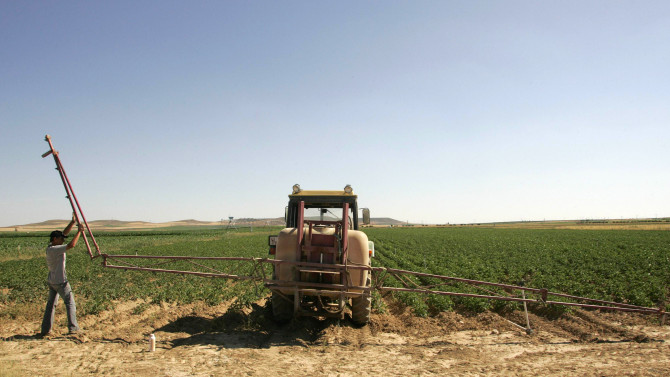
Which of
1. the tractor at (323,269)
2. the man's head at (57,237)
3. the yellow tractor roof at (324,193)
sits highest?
the yellow tractor roof at (324,193)

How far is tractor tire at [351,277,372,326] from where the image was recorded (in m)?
7.98

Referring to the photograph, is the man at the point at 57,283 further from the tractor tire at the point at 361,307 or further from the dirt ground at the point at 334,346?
the tractor tire at the point at 361,307

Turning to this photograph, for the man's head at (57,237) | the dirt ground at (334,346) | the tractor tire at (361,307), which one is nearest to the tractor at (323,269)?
the tractor tire at (361,307)

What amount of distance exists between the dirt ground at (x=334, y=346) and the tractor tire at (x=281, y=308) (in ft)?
0.72

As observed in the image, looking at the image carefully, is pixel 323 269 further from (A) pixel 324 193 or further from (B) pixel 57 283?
(B) pixel 57 283

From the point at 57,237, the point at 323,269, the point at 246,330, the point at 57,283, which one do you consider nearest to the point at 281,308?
the point at 246,330

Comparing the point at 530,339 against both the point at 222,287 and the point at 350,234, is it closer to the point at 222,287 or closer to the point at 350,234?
the point at 350,234

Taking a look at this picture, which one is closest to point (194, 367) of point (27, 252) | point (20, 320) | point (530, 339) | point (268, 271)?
point (20, 320)

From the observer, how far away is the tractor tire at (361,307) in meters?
7.98

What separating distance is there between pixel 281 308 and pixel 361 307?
5.71 feet

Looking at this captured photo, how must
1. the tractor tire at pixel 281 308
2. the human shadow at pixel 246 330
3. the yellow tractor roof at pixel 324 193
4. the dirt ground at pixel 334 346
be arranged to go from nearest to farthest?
1. the dirt ground at pixel 334 346
2. the human shadow at pixel 246 330
3. the tractor tire at pixel 281 308
4. the yellow tractor roof at pixel 324 193

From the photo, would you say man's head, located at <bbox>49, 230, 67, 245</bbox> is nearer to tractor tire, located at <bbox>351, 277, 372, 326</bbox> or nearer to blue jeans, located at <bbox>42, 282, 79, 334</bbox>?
blue jeans, located at <bbox>42, 282, 79, 334</bbox>

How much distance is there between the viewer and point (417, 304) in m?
10.5

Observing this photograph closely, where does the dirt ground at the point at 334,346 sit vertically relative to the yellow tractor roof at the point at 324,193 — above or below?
below
